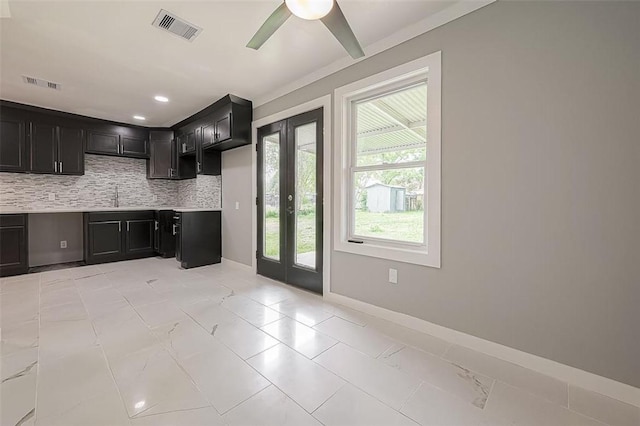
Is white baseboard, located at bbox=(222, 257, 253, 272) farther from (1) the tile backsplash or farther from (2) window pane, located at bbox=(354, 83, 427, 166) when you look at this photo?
(2) window pane, located at bbox=(354, 83, 427, 166)

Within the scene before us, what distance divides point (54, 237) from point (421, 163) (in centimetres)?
611

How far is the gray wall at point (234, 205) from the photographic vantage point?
4.30m

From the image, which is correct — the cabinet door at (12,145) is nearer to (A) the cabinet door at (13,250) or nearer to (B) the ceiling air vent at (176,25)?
(A) the cabinet door at (13,250)

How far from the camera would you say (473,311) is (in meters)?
2.07

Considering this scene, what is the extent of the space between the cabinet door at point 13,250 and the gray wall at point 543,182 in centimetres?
542

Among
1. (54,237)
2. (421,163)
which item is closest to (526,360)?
(421,163)

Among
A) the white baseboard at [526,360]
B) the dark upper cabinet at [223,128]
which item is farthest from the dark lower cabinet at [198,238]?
the white baseboard at [526,360]

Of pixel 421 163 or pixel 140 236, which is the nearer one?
pixel 421 163

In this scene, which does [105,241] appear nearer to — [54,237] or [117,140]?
[54,237]

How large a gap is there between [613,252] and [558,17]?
1475 mm

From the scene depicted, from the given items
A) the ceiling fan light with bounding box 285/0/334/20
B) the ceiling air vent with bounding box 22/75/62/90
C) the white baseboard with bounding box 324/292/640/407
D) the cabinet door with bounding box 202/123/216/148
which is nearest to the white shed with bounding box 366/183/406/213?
the white baseboard with bounding box 324/292/640/407

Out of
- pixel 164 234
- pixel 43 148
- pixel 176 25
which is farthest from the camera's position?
pixel 164 234

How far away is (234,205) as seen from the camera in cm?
458

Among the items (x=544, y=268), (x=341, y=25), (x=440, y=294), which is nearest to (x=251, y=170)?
(x=341, y=25)
